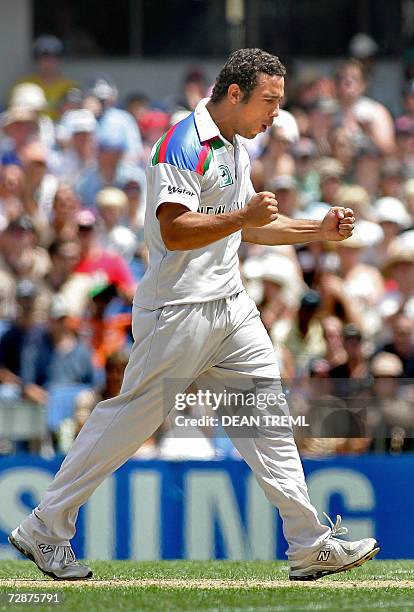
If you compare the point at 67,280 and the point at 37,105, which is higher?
the point at 37,105

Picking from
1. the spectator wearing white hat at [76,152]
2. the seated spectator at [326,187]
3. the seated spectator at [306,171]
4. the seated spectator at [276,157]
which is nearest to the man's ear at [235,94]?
the seated spectator at [326,187]

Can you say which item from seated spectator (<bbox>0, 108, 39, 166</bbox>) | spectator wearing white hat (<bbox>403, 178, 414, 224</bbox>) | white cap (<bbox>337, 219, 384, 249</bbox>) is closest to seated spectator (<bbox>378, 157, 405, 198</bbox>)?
spectator wearing white hat (<bbox>403, 178, 414, 224</bbox>)

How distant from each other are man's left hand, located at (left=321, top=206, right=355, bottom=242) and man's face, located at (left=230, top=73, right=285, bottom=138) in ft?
1.66

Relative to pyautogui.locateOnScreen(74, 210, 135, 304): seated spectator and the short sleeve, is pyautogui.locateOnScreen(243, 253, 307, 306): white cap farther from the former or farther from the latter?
the short sleeve

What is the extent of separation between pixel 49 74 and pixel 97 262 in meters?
4.64

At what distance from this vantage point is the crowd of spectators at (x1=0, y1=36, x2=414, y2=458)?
35.4 ft

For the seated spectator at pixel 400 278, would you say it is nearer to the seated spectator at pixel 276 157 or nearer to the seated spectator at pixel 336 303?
the seated spectator at pixel 336 303

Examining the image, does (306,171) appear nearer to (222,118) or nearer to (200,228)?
(222,118)

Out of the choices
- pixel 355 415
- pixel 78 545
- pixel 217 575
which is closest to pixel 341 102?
pixel 355 415

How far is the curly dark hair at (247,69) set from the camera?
6.93 metres

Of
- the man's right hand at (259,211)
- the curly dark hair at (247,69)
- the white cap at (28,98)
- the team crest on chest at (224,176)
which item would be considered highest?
the white cap at (28,98)

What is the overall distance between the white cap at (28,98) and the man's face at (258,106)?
28.7ft

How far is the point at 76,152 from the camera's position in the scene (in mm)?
14750

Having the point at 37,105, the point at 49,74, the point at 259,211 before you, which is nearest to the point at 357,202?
the point at 37,105
